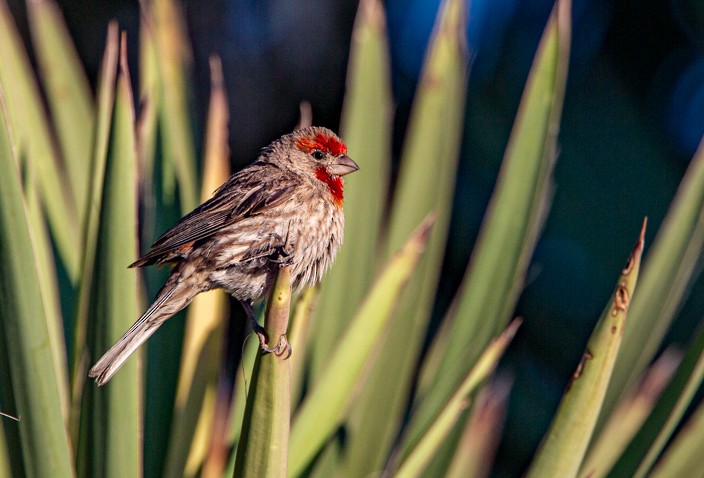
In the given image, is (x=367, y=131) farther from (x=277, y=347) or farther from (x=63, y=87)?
(x=277, y=347)

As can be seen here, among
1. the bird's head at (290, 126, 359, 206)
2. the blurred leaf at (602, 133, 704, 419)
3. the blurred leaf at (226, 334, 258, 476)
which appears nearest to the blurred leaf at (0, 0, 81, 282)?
the blurred leaf at (226, 334, 258, 476)

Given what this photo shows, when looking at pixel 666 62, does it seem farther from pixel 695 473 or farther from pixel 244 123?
pixel 695 473

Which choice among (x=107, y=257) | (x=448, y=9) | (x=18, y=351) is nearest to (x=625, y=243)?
(x=448, y=9)

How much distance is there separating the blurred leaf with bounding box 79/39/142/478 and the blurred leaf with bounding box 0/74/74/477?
0.18m

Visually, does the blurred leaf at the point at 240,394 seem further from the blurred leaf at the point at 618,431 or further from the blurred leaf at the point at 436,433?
the blurred leaf at the point at 618,431

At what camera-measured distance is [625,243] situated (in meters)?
4.94

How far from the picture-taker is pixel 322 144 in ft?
12.8

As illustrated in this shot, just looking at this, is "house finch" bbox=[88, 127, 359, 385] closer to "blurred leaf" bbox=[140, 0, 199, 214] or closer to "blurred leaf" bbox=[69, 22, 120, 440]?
"blurred leaf" bbox=[140, 0, 199, 214]

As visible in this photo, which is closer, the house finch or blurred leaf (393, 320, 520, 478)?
blurred leaf (393, 320, 520, 478)

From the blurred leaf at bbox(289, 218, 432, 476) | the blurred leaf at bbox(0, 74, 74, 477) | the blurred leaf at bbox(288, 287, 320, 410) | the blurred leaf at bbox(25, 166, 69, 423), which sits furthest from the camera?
the blurred leaf at bbox(288, 287, 320, 410)

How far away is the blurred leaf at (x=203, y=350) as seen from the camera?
9.82 feet

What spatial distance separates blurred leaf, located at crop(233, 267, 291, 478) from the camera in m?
2.06

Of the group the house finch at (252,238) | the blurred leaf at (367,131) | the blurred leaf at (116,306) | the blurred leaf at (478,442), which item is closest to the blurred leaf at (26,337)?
the blurred leaf at (116,306)

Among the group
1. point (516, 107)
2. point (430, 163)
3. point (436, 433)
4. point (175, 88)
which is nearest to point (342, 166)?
point (430, 163)
